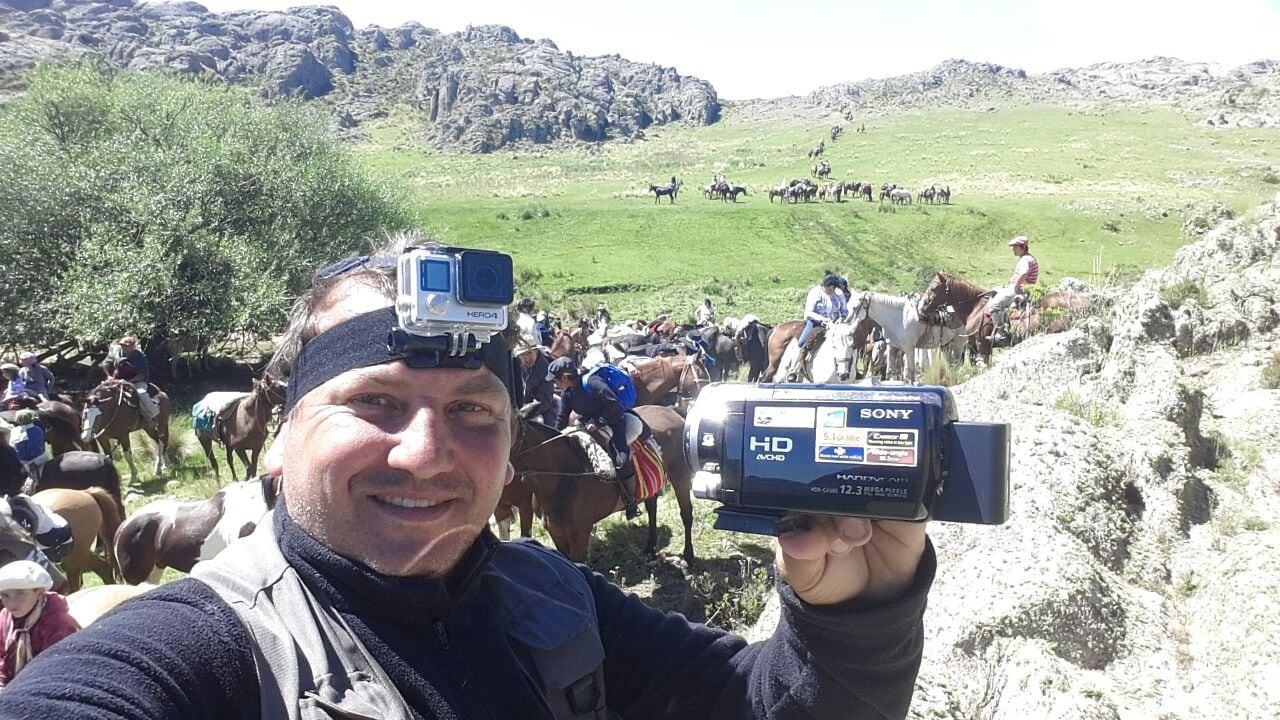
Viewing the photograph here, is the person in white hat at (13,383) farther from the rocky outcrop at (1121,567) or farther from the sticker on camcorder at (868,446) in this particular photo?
the sticker on camcorder at (868,446)

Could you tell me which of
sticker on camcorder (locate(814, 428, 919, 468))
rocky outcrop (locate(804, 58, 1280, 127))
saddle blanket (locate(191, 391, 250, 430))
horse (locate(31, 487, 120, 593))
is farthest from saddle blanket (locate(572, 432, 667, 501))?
rocky outcrop (locate(804, 58, 1280, 127))

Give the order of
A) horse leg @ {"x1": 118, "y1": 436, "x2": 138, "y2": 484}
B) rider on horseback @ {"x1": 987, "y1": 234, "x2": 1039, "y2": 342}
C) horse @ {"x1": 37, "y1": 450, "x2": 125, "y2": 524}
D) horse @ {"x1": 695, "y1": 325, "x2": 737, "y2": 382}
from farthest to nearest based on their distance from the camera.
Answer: horse @ {"x1": 695, "y1": 325, "x2": 737, "y2": 382} → horse leg @ {"x1": 118, "y1": 436, "x2": 138, "y2": 484} → rider on horseback @ {"x1": 987, "y1": 234, "x2": 1039, "y2": 342} → horse @ {"x1": 37, "y1": 450, "x2": 125, "y2": 524}

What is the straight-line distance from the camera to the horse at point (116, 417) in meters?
12.1

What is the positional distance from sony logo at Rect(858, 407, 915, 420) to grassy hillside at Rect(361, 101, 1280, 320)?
1756 centimetres

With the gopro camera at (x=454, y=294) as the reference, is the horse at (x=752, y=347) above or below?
below

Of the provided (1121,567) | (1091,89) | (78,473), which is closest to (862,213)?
(78,473)

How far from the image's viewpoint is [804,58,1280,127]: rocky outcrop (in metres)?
90.0

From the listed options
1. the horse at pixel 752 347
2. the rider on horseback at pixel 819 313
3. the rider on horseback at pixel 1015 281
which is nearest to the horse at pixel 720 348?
the horse at pixel 752 347

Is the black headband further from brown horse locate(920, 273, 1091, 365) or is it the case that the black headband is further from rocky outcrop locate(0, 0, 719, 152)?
rocky outcrop locate(0, 0, 719, 152)

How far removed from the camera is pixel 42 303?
19703 mm

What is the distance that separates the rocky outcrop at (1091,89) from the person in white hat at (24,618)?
4138 inches

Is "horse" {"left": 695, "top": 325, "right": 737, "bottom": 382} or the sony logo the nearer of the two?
the sony logo

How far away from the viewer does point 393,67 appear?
551ft

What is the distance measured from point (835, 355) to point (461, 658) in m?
11.1
